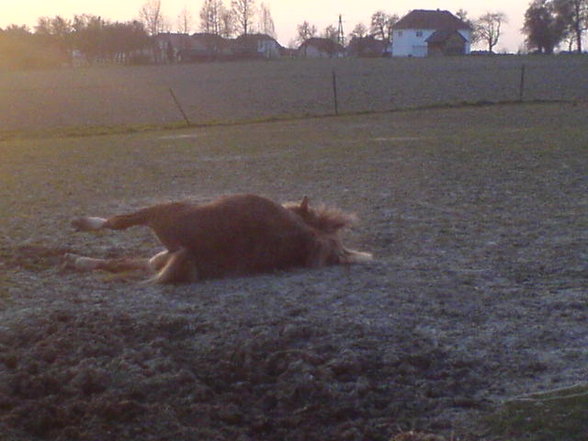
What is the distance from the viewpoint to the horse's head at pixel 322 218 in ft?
22.5

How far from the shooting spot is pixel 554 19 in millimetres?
86688

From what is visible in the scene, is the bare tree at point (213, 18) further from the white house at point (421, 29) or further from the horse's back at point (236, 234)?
the horse's back at point (236, 234)

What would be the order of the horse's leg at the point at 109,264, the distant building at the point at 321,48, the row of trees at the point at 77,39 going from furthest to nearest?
the distant building at the point at 321,48 → the row of trees at the point at 77,39 → the horse's leg at the point at 109,264

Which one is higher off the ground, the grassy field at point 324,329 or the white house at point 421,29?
the white house at point 421,29

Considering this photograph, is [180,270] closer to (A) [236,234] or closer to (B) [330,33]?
(A) [236,234]

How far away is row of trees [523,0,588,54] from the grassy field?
265 feet

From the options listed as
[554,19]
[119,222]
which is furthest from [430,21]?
[119,222]

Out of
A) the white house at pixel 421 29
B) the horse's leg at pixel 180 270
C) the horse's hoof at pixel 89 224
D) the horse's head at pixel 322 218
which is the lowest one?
the horse's leg at pixel 180 270

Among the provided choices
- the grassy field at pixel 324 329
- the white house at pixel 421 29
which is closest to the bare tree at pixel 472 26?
the white house at pixel 421 29

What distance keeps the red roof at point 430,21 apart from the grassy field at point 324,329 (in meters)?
97.3

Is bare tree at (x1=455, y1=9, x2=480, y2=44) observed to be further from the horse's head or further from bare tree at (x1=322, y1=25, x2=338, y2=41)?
the horse's head

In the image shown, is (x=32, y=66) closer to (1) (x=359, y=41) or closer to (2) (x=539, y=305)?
(1) (x=359, y=41)

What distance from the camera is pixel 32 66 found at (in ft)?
244

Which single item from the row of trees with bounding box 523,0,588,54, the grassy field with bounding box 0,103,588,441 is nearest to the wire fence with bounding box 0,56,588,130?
the grassy field with bounding box 0,103,588,441
